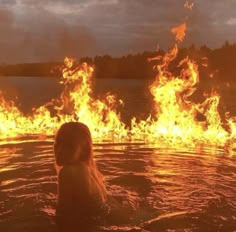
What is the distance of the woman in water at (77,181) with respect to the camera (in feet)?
29.2

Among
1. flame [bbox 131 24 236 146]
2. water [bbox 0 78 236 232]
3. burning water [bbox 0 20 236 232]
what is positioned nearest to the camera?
water [bbox 0 78 236 232]

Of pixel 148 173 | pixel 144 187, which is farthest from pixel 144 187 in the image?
pixel 148 173

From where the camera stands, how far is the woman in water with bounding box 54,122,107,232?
8914mm

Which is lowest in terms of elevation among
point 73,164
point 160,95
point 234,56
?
point 73,164

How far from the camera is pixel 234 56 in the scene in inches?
5965

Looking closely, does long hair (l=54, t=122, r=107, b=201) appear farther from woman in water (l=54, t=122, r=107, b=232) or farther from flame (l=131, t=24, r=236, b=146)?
flame (l=131, t=24, r=236, b=146)

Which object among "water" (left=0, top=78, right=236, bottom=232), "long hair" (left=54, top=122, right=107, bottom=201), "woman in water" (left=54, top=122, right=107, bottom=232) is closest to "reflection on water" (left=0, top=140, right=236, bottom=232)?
"water" (left=0, top=78, right=236, bottom=232)

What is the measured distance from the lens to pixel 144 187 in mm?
13594

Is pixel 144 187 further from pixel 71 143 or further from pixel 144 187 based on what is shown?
pixel 71 143

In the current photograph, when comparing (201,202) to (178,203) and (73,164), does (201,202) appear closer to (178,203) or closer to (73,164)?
(178,203)

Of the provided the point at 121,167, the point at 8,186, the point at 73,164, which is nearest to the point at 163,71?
the point at 121,167

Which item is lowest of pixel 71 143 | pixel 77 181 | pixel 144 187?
pixel 144 187

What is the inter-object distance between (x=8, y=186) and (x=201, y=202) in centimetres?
538

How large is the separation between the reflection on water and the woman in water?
467 mm
